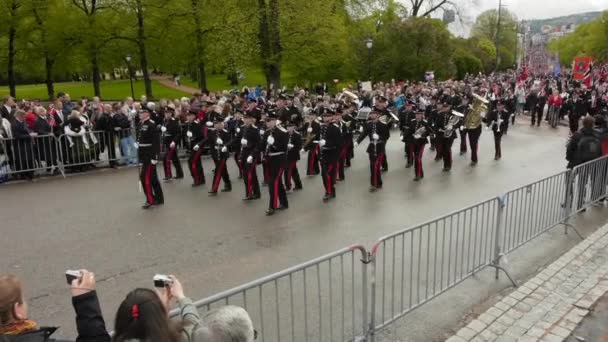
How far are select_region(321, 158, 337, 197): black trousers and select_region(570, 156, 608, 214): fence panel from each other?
174 inches

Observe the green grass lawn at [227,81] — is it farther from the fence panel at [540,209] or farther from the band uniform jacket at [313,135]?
the fence panel at [540,209]

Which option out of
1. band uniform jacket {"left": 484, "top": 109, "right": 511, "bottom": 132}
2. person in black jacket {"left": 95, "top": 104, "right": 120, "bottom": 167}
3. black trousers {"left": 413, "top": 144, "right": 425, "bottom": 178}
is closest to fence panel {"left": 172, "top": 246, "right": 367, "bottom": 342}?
black trousers {"left": 413, "top": 144, "right": 425, "bottom": 178}

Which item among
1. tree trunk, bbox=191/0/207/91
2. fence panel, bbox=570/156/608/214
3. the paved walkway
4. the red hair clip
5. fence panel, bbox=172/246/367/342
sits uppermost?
tree trunk, bbox=191/0/207/91

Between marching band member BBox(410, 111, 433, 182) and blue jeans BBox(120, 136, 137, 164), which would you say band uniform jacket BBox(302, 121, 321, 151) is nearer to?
marching band member BBox(410, 111, 433, 182)

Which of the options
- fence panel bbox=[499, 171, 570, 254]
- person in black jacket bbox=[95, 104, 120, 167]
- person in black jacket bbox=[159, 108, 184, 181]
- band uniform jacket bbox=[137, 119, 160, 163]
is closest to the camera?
fence panel bbox=[499, 171, 570, 254]

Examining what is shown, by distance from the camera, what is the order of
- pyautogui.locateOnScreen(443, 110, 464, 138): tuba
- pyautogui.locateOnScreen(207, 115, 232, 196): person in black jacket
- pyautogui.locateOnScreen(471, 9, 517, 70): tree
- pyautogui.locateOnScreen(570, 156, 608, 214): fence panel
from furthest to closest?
pyautogui.locateOnScreen(471, 9, 517, 70): tree < pyautogui.locateOnScreen(443, 110, 464, 138): tuba < pyautogui.locateOnScreen(207, 115, 232, 196): person in black jacket < pyautogui.locateOnScreen(570, 156, 608, 214): fence panel

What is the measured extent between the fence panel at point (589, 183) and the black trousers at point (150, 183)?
23.8ft

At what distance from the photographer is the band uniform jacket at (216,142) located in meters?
11.3

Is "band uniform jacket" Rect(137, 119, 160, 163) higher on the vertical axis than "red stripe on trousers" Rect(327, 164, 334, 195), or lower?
higher

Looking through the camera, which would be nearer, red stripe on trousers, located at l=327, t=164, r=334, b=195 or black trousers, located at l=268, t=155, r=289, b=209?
black trousers, located at l=268, t=155, r=289, b=209

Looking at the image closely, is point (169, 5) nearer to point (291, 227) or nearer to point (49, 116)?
point (49, 116)

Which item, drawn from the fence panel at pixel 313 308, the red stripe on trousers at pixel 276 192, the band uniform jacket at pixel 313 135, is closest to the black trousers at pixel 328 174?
the red stripe on trousers at pixel 276 192

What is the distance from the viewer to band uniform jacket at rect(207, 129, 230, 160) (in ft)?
37.1

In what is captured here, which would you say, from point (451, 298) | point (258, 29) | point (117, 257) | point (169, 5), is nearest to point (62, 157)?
point (117, 257)
